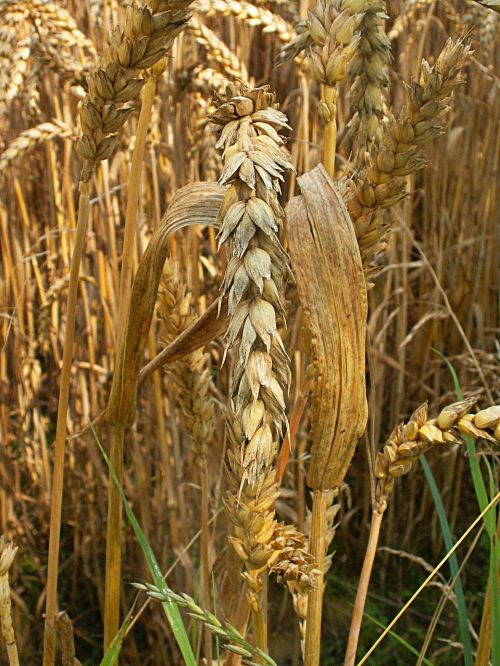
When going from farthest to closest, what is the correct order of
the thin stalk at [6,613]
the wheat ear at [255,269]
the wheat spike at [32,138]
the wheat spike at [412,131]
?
the wheat spike at [32,138]
the thin stalk at [6,613]
the wheat spike at [412,131]
the wheat ear at [255,269]

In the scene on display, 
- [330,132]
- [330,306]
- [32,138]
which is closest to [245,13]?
[32,138]

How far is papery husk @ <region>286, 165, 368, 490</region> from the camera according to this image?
0.47 metres

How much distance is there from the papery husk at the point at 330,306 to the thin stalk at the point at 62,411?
17 centimetres

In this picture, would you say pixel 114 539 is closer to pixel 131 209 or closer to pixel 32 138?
pixel 131 209

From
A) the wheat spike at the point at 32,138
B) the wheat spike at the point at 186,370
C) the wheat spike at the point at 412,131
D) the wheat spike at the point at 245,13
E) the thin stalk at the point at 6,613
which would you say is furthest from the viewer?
the wheat spike at the point at 32,138

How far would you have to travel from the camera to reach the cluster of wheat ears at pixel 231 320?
0.47 meters

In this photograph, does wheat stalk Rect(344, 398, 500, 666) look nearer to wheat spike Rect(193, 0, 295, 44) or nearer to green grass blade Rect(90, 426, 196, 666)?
green grass blade Rect(90, 426, 196, 666)

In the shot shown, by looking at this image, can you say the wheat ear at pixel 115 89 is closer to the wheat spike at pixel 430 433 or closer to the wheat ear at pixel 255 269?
the wheat ear at pixel 255 269

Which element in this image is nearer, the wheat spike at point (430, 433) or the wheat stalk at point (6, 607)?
the wheat spike at point (430, 433)

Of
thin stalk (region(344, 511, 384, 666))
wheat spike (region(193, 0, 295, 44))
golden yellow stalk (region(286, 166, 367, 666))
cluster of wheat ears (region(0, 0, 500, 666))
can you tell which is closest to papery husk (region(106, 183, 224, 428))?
cluster of wheat ears (region(0, 0, 500, 666))

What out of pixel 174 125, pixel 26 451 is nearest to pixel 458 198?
pixel 174 125

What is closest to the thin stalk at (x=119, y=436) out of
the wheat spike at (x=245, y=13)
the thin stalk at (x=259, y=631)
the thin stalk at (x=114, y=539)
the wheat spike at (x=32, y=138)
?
the thin stalk at (x=114, y=539)

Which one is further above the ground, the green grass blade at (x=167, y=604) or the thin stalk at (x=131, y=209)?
the thin stalk at (x=131, y=209)

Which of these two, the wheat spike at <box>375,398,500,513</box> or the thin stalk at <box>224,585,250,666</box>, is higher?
the wheat spike at <box>375,398,500,513</box>
